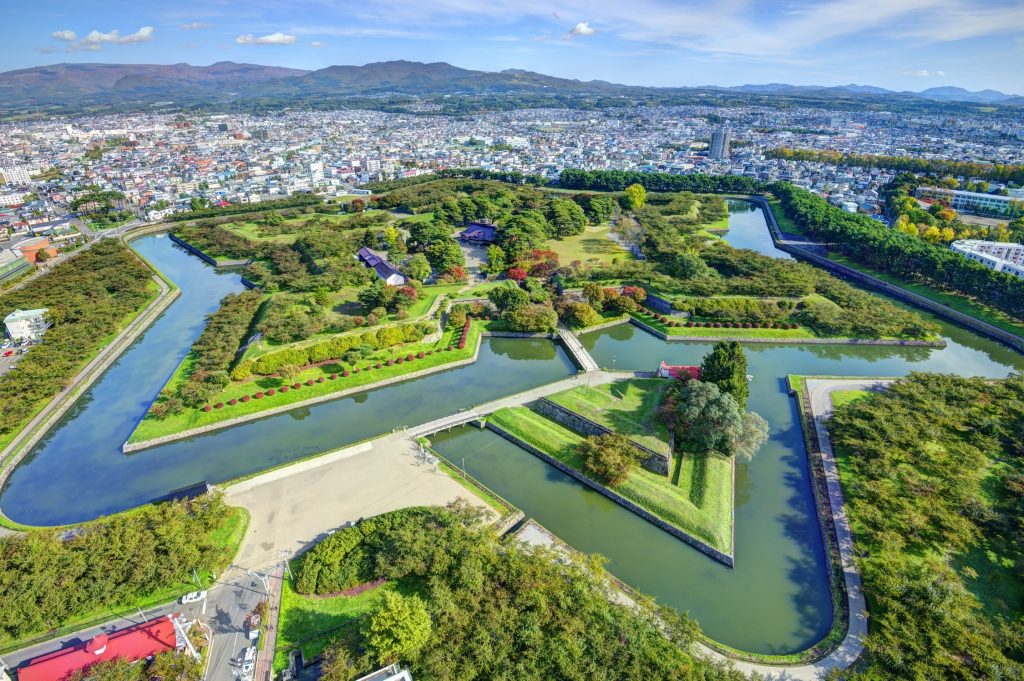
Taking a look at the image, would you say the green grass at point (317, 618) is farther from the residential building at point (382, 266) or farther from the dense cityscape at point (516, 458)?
the residential building at point (382, 266)

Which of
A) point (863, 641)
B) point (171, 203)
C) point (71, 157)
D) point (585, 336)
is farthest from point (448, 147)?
point (863, 641)

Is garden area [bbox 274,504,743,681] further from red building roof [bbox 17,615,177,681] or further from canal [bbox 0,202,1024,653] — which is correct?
red building roof [bbox 17,615,177,681]

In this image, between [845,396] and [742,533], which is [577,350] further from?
[742,533]

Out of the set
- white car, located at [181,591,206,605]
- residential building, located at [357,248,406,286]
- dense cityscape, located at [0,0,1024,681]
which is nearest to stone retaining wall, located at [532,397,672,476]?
dense cityscape, located at [0,0,1024,681]

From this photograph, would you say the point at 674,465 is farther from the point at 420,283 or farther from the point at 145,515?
the point at 420,283

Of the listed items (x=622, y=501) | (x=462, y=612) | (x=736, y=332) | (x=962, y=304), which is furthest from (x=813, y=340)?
(x=462, y=612)

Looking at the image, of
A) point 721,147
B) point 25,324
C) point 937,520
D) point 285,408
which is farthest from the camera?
point 721,147
